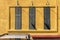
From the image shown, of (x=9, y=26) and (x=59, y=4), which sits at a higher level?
(x=59, y=4)

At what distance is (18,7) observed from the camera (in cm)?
2236

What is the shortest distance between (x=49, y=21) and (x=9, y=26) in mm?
3920

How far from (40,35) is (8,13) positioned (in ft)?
12.3

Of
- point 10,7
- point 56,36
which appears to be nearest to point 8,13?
point 10,7

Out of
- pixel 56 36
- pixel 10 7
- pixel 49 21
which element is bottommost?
pixel 56 36

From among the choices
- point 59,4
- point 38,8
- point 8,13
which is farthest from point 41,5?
point 8,13

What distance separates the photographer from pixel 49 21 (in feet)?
72.6

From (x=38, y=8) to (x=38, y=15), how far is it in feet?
2.26

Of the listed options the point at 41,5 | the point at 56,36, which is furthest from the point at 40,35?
the point at 41,5

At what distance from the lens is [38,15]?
72.3 ft

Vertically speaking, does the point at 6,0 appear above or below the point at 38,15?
above

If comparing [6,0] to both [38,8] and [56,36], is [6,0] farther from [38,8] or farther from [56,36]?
[56,36]

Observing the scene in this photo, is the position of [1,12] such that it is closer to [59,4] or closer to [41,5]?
[41,5]

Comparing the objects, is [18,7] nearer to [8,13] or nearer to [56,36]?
[8,13]
